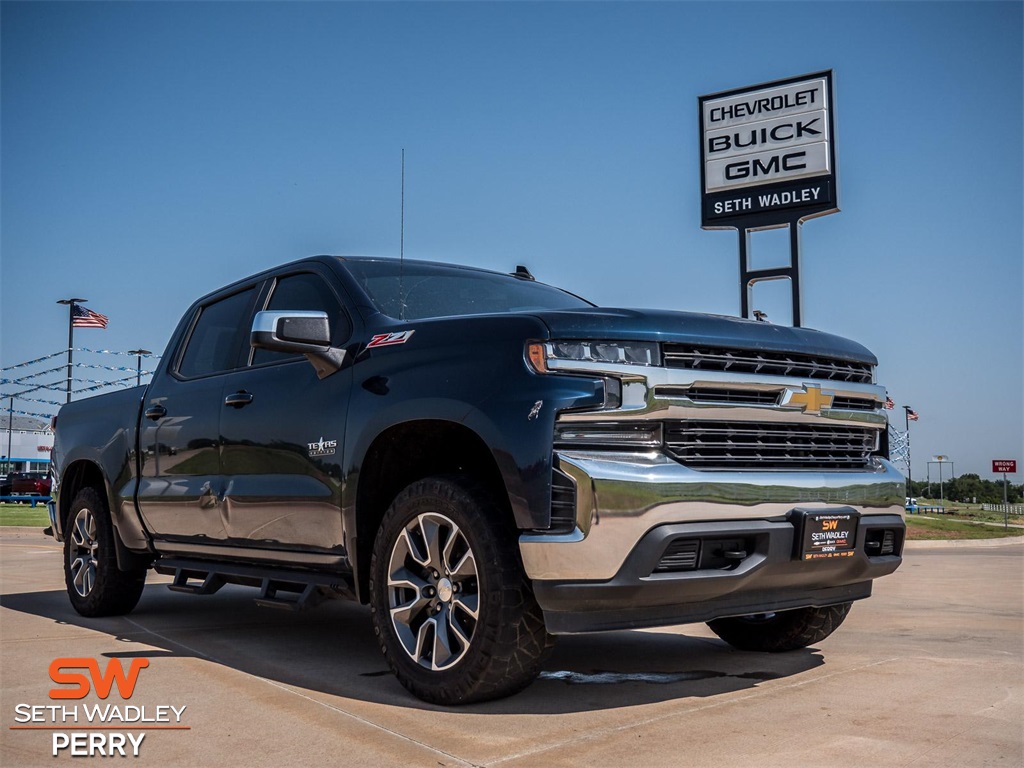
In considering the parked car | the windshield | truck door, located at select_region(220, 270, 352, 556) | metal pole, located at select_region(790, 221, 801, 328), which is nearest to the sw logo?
truck door, located at select_region(220, 270, 352, 556)

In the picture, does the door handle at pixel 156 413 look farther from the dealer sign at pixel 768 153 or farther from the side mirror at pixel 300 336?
the dealer sign at pixel 768 153

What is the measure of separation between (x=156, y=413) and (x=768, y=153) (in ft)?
61.1

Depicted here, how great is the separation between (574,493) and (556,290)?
2.59 m

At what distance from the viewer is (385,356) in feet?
15.0

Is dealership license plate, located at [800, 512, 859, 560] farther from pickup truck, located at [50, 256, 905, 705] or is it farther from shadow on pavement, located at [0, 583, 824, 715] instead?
shadow on pavement, located at [0, 583, 824, 715]

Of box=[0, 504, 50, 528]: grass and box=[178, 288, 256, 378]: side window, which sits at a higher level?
box=[178, 288, 256, 378]: side window

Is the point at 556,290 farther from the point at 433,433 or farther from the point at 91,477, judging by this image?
the point at 91,477

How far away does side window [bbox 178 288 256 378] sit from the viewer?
19.2ft

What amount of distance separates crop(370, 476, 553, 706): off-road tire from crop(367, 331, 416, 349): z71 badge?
2.19ft

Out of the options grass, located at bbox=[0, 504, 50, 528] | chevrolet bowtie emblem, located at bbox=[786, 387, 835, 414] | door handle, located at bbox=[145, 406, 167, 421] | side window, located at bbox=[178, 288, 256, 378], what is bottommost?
grass, located at bbox=[0, 504, 50, 528]

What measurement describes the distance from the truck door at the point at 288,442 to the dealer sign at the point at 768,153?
58.5 feet

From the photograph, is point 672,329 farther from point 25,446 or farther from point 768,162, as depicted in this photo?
point 25,446

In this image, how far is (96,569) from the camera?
22.3ft

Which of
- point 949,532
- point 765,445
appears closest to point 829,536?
point 765,445
